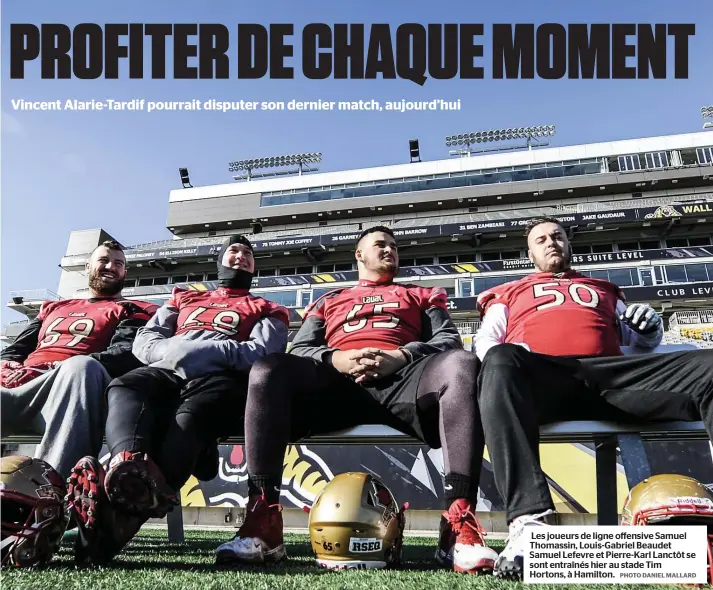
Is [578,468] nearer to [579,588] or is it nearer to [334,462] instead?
[334,462]

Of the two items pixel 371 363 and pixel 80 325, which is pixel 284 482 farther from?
pixel 371 363

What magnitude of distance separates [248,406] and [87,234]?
31.4 m

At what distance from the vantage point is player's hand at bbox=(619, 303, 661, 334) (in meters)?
1.89

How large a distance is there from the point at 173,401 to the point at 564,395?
1.30m

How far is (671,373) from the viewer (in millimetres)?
1592

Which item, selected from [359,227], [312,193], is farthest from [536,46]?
[312,193]

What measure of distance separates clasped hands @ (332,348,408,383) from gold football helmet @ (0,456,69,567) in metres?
0.91

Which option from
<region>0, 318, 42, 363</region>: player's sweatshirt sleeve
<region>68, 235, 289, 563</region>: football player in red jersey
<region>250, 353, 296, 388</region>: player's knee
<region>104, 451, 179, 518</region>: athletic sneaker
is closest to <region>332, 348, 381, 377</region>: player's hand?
<region>250, 353, 296, 388</region>: player's knee

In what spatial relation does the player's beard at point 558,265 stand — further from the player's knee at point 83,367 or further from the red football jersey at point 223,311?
the player's knee at point 83,367

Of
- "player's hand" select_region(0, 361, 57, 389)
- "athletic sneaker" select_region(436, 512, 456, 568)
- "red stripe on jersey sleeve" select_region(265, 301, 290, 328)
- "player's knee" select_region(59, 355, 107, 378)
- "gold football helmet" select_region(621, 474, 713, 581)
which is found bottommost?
"athletic sneaker" select_region(436, 512, 456, 568)

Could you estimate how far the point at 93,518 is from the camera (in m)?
1.31

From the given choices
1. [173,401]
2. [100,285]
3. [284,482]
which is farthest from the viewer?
[284,482]

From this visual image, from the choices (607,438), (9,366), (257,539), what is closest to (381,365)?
(257,539)

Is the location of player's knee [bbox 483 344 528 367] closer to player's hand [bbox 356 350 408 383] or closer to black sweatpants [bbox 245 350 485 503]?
black sweatpants [bbox 245 350 485 503]
